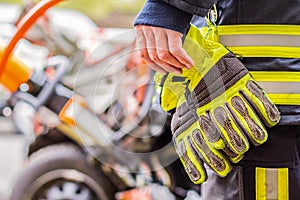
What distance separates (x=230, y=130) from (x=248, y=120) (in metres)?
0.03

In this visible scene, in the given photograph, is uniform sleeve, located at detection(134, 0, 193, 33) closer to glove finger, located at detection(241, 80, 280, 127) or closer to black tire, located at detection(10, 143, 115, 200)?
glove finger, located at detection(241, 80, 280, 127)

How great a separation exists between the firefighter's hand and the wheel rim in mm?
1109

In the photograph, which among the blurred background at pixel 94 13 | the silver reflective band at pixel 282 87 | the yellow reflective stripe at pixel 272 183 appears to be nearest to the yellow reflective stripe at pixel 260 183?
the yellow reflective stripe at pixel 272 183

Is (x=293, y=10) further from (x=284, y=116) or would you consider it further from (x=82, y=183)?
(x=82, y=183)

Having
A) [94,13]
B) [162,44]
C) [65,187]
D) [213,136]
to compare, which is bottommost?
[65,187]

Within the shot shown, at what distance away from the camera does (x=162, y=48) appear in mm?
689

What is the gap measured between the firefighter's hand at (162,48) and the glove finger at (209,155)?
12 cm

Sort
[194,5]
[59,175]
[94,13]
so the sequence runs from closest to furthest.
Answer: [194,5] < [59,175] < [94,13]

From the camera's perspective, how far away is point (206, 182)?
0.83 m

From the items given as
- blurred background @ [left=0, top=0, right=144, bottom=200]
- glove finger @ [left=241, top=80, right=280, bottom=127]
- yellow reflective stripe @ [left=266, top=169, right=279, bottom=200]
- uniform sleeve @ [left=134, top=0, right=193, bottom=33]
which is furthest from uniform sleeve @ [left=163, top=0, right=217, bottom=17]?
blurred background @ [left=0, top=0, right=144, bottom=200]

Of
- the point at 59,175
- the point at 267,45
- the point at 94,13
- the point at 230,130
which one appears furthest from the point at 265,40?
the point at 94,13

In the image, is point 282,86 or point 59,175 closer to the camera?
point 282,86

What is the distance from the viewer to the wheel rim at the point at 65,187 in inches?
70.0

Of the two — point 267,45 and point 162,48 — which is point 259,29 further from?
point 162,48
